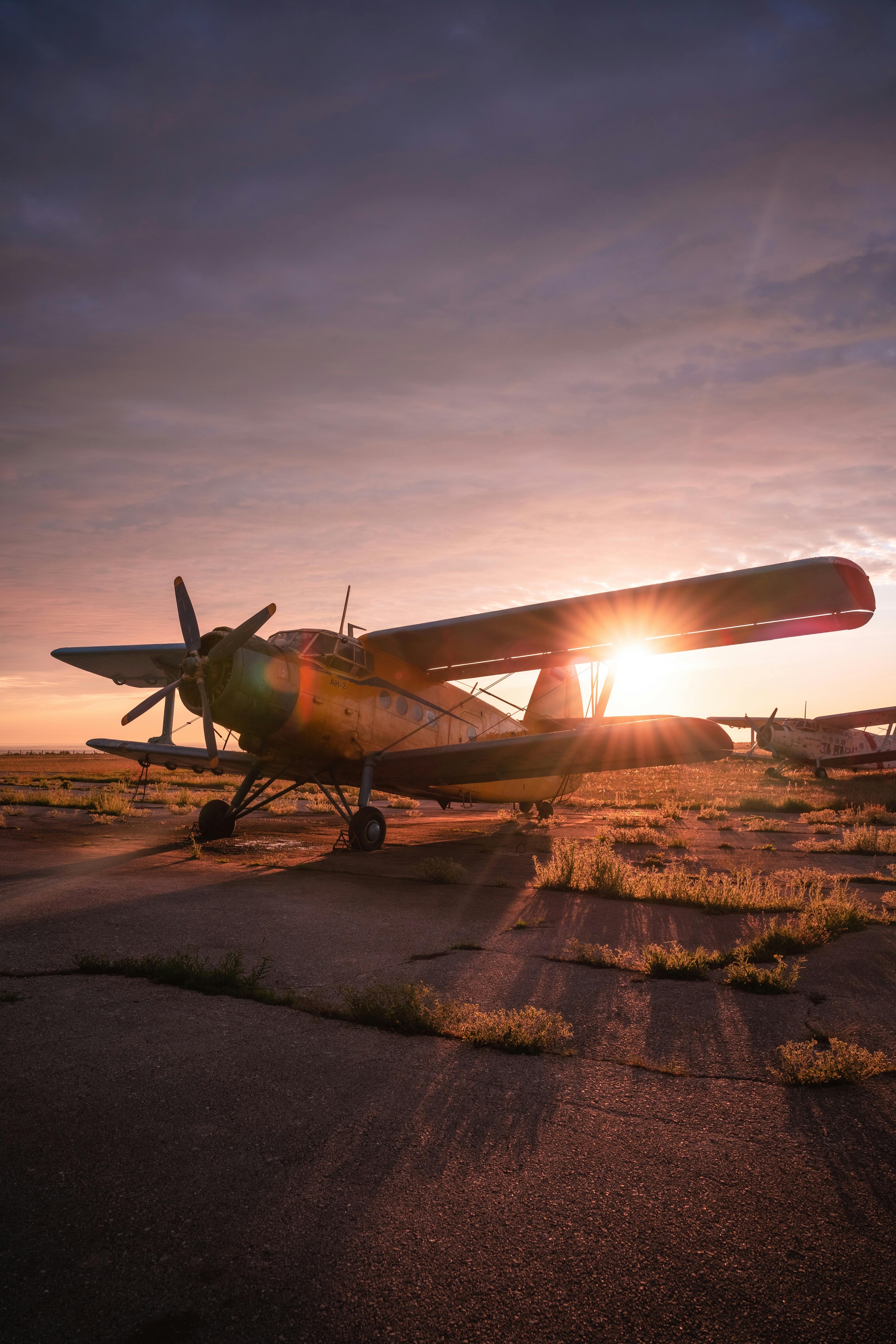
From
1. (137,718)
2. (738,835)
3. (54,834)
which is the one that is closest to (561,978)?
(137,718)

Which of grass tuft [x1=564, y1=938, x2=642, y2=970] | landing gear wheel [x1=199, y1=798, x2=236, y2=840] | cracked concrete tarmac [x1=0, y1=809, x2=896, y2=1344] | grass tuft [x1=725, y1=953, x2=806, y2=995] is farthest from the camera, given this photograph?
landing gear wheel [x1=199, y1=798, x2=236, y2=840]

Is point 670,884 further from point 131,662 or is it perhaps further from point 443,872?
point 131,662

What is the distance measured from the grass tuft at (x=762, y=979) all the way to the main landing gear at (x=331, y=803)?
24.7 feet

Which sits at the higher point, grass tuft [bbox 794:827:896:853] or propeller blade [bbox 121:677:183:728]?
propeller blade [bbox 121:677:183:728]

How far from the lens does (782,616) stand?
11547 mm

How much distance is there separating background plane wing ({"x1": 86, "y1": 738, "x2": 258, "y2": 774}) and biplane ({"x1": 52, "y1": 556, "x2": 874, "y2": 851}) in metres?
0.05

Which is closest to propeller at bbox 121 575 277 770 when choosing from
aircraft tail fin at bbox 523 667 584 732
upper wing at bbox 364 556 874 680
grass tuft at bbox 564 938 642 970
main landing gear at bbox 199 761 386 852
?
main landing gear at bbox 199 761 386 852

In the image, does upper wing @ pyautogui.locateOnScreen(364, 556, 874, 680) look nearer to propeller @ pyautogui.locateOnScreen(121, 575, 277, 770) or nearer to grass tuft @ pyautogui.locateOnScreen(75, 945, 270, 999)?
propeller @ pyautogui.locateOnScreen(121, 575, 277, 770)

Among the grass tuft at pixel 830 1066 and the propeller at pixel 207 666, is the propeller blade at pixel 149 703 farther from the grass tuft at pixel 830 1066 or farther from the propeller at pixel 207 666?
the grass tuft at pixel 830 1066

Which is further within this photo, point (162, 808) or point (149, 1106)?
point (162, 808)

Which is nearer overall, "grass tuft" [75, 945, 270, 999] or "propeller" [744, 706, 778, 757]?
"grass tuft" [75, 945, 270, 999]

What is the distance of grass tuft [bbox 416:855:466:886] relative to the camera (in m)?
9.66

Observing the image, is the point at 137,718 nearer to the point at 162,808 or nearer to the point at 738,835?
the point at 162,808

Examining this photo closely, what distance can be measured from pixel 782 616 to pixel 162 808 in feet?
61.1
